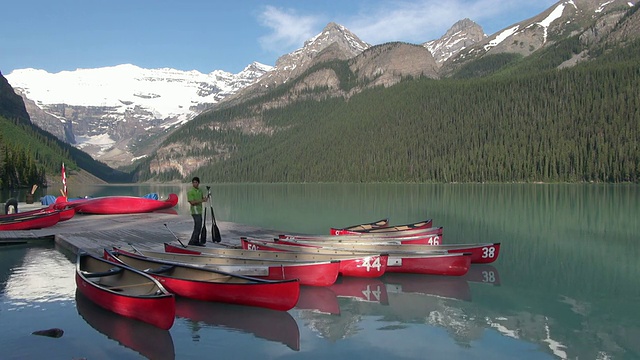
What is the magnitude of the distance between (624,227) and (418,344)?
30364 millimetres

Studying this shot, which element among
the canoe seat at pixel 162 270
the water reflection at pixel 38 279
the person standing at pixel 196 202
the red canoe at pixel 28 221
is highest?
the person standing at pixel 196 202

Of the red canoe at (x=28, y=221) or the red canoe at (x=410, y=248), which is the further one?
the red canoe at (x=28, y=221)

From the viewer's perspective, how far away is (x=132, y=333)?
12.6 m

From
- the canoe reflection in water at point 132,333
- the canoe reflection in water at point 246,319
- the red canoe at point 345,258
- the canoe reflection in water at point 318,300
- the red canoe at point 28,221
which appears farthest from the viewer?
the red canoe at point 28,221

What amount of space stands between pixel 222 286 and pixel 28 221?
2134 centimetres

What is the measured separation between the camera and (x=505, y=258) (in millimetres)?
24031

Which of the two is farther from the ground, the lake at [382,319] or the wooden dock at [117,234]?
the wooden dock at [117,234]

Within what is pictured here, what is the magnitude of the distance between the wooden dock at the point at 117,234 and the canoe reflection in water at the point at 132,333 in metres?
8.07

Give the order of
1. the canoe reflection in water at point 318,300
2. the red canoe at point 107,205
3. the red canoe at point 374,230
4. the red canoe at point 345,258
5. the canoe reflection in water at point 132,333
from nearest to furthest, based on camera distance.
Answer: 1. the canoe reflection in water at point 132,333
2. the canoe reflection in water at point 318,300
3. the red canoe at point 345,258
4. the red canoe at point 374,230
5. the red canoe at point 107,205

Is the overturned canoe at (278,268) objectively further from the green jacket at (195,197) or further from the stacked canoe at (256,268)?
the green jacket at (195,197)

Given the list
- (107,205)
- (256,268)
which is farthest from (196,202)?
(107,205)

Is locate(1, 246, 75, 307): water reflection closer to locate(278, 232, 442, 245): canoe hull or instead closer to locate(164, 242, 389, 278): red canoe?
locate(164, 242, 389, 278): red canoe

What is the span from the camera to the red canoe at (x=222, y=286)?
13.6m

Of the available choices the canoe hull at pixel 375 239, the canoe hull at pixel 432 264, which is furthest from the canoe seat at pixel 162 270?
the canoe hull at pixel 432 264
